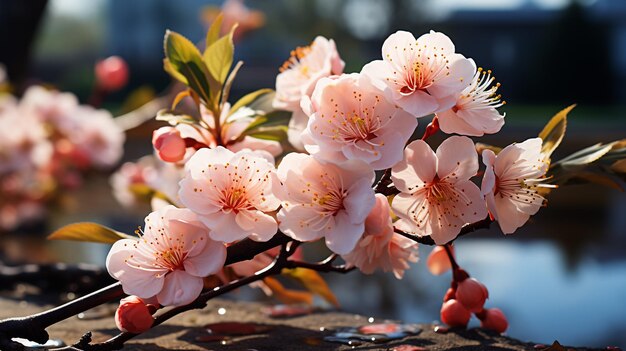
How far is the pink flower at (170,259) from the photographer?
56 cm

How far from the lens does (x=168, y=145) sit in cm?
65

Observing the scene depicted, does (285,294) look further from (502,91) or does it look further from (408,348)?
(502,91)

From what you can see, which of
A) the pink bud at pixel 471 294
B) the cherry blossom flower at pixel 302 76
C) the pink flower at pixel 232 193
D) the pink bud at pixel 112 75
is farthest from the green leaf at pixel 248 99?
the pink bud at pixel 112 75

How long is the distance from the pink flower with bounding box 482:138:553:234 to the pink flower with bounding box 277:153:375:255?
9cm

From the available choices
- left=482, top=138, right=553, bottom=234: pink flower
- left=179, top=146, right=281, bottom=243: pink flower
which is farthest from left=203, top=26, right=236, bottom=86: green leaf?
left=482, top=138, right=553, bottom=234: pink flower

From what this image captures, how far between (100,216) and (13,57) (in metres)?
0.57

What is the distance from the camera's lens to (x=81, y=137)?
5.83 feet

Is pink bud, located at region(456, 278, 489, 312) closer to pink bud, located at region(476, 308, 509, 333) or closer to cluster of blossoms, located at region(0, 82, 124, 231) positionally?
pink bud, located at region(476, 308, 509, 333)

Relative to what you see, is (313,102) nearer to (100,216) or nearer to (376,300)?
(376,300)

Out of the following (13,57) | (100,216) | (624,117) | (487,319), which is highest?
(624,117)

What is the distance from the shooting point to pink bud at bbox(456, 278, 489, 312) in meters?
0.65

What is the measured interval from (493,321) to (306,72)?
0.90ft

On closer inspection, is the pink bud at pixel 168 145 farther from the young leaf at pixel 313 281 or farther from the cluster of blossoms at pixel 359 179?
the young leaf at pixel 313 281

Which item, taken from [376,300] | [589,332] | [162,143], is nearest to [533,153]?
[162,143]
